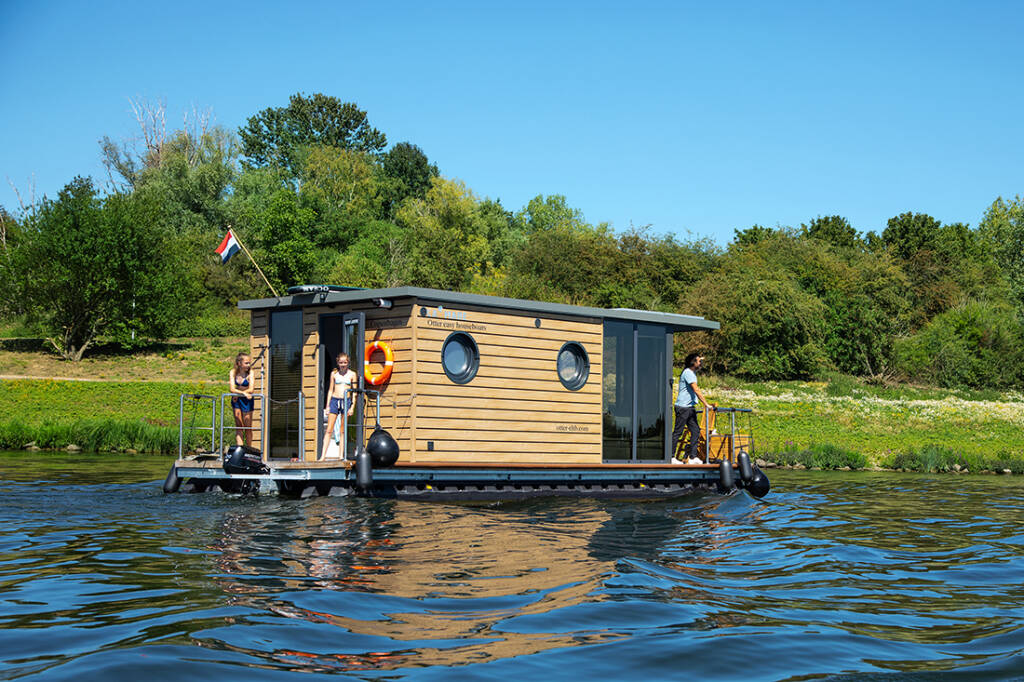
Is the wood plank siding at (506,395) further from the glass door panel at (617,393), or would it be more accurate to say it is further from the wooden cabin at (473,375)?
the glass door panel at (617,393)

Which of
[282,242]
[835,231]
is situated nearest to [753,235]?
[835,231]

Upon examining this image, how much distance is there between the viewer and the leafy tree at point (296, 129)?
71.7 meters

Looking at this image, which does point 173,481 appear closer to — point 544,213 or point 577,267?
point 577,267

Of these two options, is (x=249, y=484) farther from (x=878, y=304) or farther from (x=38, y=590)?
(x=878, y=304)

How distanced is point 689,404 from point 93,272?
2768 centimetres

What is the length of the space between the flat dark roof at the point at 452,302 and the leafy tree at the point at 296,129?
191 ft

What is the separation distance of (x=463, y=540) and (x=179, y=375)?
26.2 metres

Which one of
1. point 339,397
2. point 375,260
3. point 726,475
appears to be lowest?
point 726,475

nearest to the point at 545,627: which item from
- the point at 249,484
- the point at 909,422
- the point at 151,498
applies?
the point at 249,484

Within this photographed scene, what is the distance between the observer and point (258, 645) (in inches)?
224

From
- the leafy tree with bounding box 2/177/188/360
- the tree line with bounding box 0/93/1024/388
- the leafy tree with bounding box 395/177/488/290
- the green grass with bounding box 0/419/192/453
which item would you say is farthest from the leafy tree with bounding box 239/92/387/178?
the green grass with bounding box 0/419/192/453

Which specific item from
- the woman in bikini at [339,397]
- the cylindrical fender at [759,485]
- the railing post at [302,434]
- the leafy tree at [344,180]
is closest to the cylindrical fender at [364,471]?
the woman in bikini at [339,397]

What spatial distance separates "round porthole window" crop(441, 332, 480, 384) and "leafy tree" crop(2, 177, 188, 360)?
26686 mm

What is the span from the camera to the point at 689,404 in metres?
15.7
